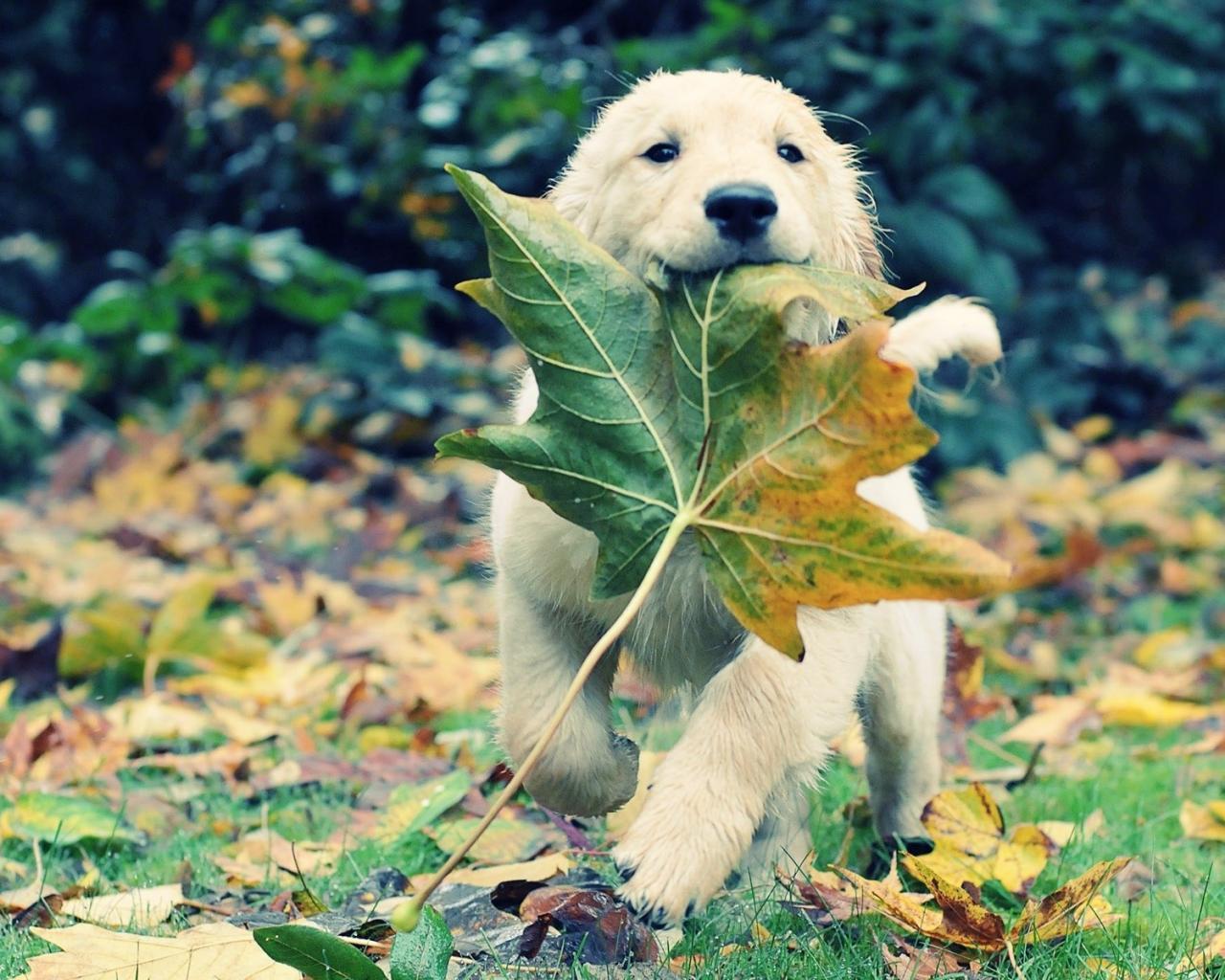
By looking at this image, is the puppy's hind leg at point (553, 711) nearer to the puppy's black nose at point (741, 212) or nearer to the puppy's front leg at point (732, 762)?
the puppy's front leg at point (732, 762)

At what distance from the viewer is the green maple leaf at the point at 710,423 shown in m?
1.62

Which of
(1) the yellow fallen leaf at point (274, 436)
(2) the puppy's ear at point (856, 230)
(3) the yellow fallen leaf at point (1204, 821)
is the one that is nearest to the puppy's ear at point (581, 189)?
(2) the puppy's ear at point (856, 230)

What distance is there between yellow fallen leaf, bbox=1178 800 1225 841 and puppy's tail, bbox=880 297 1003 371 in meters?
0.97

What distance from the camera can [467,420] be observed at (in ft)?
22.9

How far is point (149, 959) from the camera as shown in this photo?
1.80 metres

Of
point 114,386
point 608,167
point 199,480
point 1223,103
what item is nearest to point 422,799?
point 608,167

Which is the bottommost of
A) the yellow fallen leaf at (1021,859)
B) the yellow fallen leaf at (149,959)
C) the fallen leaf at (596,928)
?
the yellow fallen leaf at (1021,859)

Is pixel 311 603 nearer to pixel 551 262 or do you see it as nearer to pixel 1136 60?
pixel 551 262

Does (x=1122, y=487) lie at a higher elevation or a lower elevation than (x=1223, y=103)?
lower

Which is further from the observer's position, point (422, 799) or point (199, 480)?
point (199, 480)

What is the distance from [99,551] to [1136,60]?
5302mm

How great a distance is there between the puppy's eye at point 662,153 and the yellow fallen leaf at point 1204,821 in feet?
5.22

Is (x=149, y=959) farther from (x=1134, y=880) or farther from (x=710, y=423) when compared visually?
(x=1134, y=880)

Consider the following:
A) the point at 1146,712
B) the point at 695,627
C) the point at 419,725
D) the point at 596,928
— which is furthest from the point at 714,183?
the point at 1146,712
